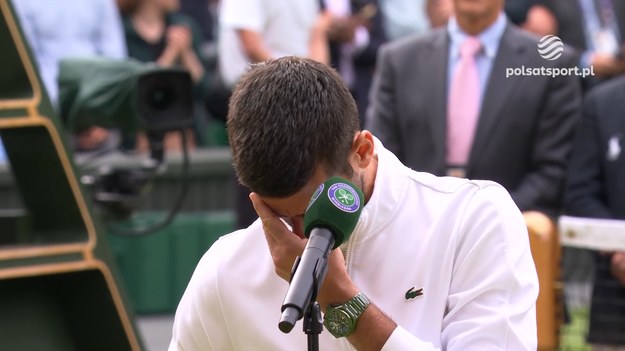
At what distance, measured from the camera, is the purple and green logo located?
2936 millimetres

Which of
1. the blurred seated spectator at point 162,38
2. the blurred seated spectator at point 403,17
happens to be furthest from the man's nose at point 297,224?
the blurred seated spectator at point 403,17

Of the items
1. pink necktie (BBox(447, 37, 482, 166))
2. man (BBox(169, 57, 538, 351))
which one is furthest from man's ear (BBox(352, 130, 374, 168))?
pink necktie (BBox(447, 37, 482, 166))

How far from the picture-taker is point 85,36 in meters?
9.32

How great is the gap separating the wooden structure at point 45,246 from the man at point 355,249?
140 centimetres

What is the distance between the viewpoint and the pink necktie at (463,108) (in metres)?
6.64

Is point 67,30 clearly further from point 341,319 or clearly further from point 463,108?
point 341,319

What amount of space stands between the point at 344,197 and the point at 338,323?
1.13 ft

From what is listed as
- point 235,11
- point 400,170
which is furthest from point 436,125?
point 400,170

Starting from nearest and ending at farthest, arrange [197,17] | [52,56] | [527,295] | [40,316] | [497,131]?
1. [527,295]
2. [40,316]
3. [497,131]
4. [52,56]
5. [197,17]

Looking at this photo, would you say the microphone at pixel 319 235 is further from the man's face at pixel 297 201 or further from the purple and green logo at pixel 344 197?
the man's face at pixel 297 201

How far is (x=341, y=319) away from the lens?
3168 mm

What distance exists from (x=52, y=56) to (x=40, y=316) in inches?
171

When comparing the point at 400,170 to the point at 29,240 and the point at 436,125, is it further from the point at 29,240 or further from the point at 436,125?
the point at 436,125

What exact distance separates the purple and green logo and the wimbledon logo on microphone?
302 centimetres
